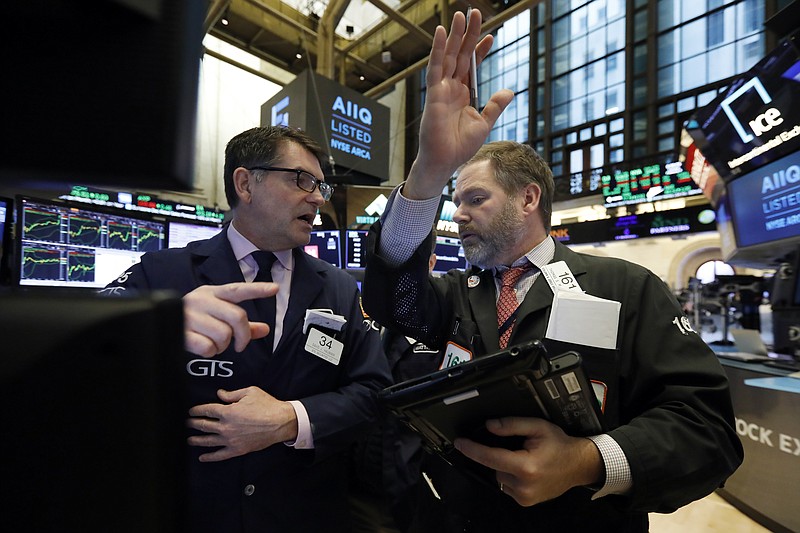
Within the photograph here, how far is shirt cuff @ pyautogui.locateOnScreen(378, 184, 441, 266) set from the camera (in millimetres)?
1133

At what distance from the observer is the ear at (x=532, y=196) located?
4.90 ft

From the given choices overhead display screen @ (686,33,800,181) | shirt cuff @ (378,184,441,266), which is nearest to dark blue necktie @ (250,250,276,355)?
shirt cuff @ (378,184,441,266)

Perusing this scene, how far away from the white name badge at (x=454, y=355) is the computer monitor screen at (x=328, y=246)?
9.76 ft

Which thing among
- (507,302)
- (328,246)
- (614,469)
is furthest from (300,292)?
(328,246)

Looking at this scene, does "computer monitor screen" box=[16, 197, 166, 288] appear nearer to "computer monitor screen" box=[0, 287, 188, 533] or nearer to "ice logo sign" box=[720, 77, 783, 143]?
"computer monitor screen" box=[0, 287, 188, 533]

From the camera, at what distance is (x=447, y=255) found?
4469 mm

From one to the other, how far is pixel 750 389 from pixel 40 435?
148 inches

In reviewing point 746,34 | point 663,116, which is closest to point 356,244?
point 663,116

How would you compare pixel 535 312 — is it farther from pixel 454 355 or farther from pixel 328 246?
pixel 328 246

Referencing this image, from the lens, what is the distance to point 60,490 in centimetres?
26

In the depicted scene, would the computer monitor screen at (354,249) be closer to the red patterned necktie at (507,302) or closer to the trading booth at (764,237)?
the red patterned necktie at (507,302)

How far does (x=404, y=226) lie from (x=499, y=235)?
1.35 feet

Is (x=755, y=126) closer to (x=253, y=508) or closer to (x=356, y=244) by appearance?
(x=356, y=244)

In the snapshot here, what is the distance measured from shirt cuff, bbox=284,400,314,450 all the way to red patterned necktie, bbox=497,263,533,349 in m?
0.59
